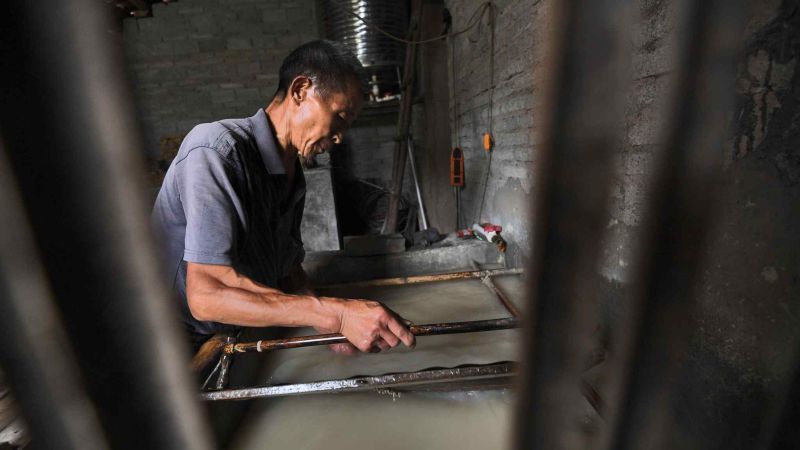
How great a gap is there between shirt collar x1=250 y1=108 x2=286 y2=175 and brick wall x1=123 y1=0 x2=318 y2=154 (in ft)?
16.6

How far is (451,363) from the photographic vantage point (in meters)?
1.70

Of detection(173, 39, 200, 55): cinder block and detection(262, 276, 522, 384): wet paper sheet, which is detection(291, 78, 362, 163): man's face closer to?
detection(262, 276, 522, 384): wet paper sheet

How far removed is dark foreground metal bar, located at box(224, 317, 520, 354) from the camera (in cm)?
134

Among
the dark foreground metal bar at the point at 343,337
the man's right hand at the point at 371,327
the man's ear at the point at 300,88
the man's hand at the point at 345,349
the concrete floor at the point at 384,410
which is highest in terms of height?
the man's ear at the point at 300,88

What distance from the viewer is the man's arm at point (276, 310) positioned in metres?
1.27

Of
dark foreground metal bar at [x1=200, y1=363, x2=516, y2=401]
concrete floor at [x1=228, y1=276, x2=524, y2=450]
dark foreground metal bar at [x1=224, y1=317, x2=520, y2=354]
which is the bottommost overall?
concrete floor at [x1=228, y1=276, x2=524, y2=450]

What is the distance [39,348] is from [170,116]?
7.20 meters

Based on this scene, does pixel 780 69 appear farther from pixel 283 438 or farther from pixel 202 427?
pixel 283 438

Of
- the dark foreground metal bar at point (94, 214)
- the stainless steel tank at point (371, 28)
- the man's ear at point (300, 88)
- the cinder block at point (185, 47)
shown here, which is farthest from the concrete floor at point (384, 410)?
the cinder block at point (185, 47)

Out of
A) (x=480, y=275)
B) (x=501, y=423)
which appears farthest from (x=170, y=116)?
(x=501, y=423)

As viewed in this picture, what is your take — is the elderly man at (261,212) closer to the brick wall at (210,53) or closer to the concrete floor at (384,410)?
the concrete floor at (384,410)

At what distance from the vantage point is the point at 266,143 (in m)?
1.67

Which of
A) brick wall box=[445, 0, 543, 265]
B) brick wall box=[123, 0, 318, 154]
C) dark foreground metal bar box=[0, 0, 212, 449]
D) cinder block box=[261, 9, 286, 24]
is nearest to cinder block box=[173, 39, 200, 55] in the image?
brick wall box=[123, 0, 318, 154]

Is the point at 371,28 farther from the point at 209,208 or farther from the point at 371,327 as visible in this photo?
the point at 371,327
